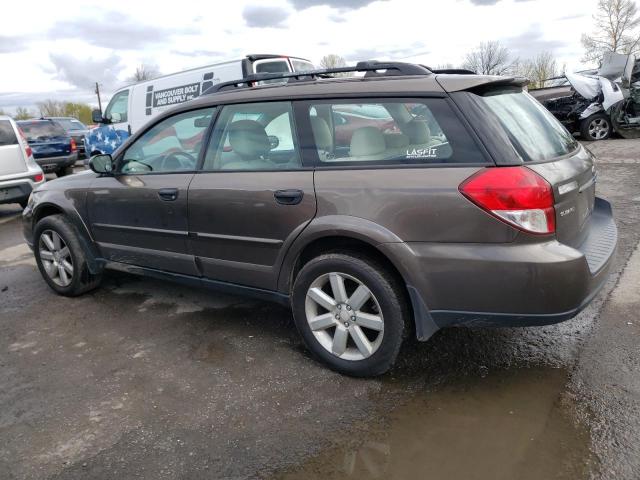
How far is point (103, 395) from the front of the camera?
2961mm

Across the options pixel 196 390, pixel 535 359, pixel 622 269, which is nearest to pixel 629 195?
pixel 622 269

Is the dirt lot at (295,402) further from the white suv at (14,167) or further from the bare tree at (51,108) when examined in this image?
the bare tree at (51,108)

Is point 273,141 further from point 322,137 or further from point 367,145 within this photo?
point 367,145

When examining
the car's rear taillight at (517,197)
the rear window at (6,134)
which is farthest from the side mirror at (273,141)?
the rear window at (6,134)

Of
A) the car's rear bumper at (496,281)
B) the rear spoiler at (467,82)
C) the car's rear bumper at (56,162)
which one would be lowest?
the car's rear bumper at (56,162)

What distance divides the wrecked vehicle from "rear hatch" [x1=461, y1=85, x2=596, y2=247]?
9523mm

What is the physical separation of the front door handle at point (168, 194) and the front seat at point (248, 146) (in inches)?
16.1

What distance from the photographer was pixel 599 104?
1186 cm

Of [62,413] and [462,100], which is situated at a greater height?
[462,100]

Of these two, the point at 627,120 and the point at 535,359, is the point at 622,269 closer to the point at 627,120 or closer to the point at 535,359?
the point at 535,359

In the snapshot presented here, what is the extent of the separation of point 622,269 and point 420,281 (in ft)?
8.98

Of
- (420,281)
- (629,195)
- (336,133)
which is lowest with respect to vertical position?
(629,195)

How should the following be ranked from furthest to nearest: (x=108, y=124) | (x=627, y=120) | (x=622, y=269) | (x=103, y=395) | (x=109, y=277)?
(x=627, y=120), (x=108, y=124), (x=109, y=277), (x=622, y=269), (x=103, y=395)

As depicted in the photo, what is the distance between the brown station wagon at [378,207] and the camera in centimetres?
249
